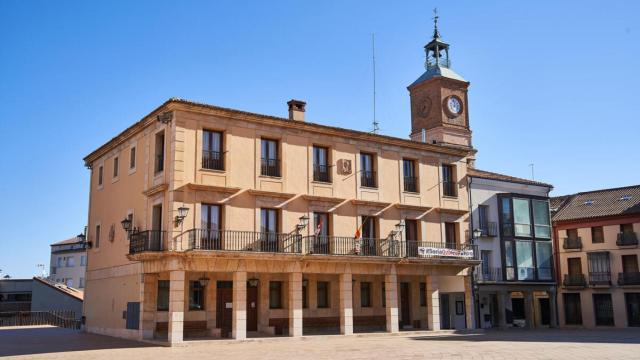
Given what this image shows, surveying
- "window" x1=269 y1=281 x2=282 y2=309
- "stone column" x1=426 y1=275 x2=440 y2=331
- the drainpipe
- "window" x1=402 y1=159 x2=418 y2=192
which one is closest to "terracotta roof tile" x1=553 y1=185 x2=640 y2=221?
the drainpipe

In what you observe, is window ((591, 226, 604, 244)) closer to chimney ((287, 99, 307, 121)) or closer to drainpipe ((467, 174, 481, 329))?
drainpipe ((467, 174, 481, 329))

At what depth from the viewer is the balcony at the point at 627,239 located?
1769 inches

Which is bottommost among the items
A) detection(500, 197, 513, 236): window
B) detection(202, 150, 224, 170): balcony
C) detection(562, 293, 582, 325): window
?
detection(562, 293, 582, 325): window

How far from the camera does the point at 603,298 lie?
151 feet

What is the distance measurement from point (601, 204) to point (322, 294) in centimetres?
2612

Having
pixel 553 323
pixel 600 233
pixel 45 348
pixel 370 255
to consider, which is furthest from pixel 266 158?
pixel 600 233

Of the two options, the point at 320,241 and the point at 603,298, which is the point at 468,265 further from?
the point at 603,298

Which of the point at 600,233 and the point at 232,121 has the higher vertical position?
the point at 232,121

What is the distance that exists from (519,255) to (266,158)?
63.8ft

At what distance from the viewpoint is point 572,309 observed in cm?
4766

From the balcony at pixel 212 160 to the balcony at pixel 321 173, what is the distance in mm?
5059

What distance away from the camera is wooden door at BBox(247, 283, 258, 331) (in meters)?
30.8

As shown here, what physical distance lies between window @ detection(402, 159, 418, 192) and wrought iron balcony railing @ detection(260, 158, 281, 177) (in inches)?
312

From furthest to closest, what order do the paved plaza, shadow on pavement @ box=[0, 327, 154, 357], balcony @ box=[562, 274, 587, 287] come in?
balcony @ box=[562, 274, 587, 287] → shadow on pavement @ box=[0, 327, 154, 357] → the paved plaza
